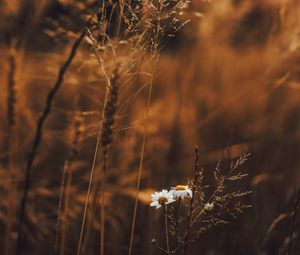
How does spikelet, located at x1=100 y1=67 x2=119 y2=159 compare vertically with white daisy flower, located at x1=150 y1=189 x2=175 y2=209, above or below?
above

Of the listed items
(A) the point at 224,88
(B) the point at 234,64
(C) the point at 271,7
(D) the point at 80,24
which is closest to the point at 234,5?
(C) the point at 271,7

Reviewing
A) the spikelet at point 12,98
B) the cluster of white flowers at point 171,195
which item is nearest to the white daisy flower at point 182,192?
the cluster of white flowers at point 171,195

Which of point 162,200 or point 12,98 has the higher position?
point 12,98

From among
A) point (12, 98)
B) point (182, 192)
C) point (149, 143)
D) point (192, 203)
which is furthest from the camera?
point (149, 143)

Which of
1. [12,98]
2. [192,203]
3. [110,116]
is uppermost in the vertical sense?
[12,98]

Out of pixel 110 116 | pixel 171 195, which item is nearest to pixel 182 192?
pixel 171 195

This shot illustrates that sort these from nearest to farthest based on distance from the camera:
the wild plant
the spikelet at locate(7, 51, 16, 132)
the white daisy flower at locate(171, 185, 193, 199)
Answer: the wild plant < the white daisy flower at locate(171, 185, 193, 199) < the spikelet at locate(7, 51, 16, 132)

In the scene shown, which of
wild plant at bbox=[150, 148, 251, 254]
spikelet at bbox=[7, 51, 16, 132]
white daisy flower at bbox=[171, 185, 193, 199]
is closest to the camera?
wild plant at bbox=[150, 148, 251, 254]

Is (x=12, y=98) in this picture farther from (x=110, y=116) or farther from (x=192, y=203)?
(x=192, y=203)

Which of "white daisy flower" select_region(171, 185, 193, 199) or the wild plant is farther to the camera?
"white daisy flower" select_region(171, 185, 193, 199)

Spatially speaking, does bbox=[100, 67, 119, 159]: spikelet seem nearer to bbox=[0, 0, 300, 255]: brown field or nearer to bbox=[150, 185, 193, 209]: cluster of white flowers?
bbox=[0, 0, 300, 255]: brown field

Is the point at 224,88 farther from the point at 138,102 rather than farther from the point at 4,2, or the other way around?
the point at 4,2

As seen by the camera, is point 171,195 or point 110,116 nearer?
point 110,116

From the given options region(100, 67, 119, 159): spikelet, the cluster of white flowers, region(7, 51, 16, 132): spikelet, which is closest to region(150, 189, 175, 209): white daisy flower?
the cluster of white flowers
